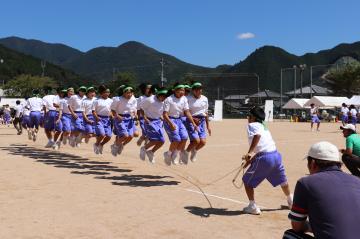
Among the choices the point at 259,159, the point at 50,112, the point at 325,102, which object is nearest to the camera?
the point at 259,159

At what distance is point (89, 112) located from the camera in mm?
16250

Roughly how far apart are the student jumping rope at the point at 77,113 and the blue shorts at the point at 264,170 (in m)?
9.73

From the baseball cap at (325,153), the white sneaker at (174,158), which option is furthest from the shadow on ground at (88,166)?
the baseball cap at (325,153)

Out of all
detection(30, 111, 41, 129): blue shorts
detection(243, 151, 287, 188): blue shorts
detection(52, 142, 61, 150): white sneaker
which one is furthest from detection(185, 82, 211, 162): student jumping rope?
detection(30, 111, 41, 129): blue shorts

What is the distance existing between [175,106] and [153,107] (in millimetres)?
905

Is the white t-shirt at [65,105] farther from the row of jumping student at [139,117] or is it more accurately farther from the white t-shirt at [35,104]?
the white t-shirt at [35,104]

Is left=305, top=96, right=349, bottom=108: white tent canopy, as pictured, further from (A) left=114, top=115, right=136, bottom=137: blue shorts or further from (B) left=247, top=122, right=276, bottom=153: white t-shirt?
(B) left=247, top=122, right=276, bottom=153: white t-shirt

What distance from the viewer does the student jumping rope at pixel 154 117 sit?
1241 centimetres

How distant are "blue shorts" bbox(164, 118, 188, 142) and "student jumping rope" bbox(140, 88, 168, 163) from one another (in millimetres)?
389

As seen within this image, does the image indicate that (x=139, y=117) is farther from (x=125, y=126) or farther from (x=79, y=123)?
(x=79, y=123)

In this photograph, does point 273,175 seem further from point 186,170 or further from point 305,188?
point 186,170

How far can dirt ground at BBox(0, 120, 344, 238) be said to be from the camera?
679 centimetres

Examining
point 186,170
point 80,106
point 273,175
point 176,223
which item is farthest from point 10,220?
point 80,106

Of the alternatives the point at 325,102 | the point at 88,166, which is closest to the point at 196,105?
the point at 88,166
